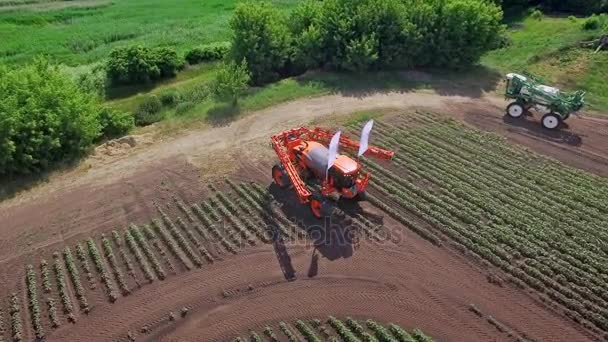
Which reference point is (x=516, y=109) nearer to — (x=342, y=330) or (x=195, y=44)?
(x=342, y=330)

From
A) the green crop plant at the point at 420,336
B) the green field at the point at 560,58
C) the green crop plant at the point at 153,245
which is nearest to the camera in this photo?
the green crop plant at the point at 420,336

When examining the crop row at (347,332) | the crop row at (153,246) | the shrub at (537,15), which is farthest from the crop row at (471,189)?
the shrub at (537,15)

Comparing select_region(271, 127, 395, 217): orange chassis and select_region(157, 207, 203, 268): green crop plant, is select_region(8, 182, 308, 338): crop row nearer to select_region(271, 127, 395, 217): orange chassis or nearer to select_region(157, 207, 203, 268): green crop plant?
select_region(157, 207, 203, 268): green crop plant

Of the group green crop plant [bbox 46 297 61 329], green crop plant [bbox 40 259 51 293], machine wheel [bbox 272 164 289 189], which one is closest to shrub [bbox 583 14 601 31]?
machine wheel [bbox 272 164 289 189]

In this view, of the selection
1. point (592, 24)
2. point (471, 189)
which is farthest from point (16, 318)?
point (592, 24)

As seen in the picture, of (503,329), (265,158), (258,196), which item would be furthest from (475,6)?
(503,329)

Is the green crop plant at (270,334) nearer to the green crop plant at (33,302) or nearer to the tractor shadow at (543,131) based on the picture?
the green crop plant at (33,302)
